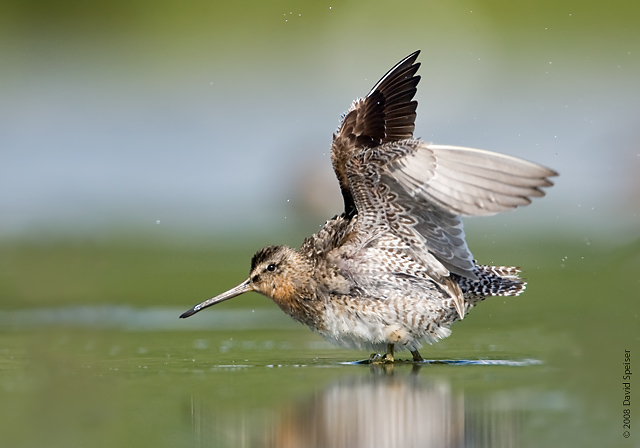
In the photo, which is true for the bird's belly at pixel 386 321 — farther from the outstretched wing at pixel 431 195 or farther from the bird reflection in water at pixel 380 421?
the bird reflection in water at pixel 380 421

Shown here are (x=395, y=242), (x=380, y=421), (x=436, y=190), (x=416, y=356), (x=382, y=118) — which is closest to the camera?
(x=380, y=421)

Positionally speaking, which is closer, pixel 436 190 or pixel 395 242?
pixel 436 190

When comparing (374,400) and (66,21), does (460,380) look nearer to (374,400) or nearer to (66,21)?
(374,400)

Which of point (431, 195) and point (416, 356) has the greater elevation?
point (431, 195)

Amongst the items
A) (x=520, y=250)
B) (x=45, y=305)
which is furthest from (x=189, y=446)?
(x=520, y=250)

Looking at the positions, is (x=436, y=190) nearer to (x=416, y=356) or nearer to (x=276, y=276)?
(x=416, y=356)

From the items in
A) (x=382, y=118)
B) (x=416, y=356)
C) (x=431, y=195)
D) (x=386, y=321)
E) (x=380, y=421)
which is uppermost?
(x=382, y=118)

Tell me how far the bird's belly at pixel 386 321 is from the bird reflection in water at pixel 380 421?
128 centimetres

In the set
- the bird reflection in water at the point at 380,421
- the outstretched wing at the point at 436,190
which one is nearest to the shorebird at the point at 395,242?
the outstretched wing at the point at 436,190

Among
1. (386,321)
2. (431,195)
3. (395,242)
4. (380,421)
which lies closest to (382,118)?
(395,242)

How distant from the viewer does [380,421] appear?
5.40m

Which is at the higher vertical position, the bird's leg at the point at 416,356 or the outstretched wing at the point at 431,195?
the outstretched wing at the point at 431,195

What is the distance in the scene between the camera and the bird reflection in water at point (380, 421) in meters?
5.05

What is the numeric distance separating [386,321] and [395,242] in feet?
1.68
